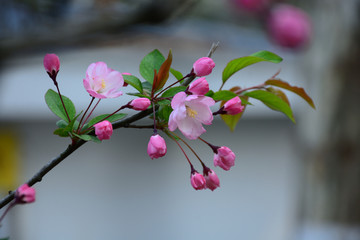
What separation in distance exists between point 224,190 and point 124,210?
61 centimetres

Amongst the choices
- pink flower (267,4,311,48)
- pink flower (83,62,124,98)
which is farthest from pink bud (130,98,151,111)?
pink flower (267,4,311,48)

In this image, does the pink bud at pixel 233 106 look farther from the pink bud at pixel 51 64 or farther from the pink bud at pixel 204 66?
the pink bud at pixel 51 64

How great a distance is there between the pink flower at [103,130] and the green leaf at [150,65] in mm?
70

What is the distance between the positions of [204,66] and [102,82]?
0.08 metres

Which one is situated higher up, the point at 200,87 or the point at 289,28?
the point at 289,28

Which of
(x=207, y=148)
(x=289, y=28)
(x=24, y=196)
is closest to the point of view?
(x=24, y=196)

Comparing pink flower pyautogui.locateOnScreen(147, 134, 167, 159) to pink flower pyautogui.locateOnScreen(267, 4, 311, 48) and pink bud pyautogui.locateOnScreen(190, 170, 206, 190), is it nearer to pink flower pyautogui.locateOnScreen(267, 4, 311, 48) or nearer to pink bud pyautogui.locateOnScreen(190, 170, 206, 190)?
pink bud pyautogui.locateOnScreen(190, 170, 206, 190)

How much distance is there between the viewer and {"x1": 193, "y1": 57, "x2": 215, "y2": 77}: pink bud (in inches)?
14.3

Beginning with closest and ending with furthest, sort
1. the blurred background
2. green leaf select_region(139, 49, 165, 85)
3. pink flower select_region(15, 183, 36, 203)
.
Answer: pink flower select_region(15, 183, 36, 203), green leaf select_region(139, 49, 165, 85), the blurred background

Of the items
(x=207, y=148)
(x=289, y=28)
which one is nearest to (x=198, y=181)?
(x=289, y=28)

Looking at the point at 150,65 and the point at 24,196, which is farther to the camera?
the point at 150,65

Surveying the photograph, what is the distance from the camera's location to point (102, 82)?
372 millimetres

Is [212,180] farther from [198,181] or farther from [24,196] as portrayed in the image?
[24,196]

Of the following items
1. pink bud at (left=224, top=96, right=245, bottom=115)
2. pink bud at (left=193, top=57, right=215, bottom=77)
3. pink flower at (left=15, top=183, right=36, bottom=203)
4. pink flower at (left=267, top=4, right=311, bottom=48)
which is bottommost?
pink flower at (left=15, top=183, right=36, bottom=203)
